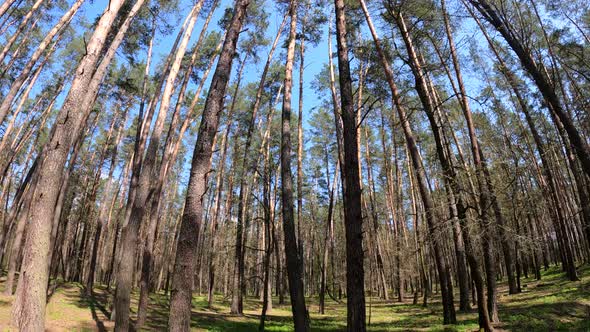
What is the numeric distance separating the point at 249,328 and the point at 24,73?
41.2 ft

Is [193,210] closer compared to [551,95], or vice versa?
[193,210]

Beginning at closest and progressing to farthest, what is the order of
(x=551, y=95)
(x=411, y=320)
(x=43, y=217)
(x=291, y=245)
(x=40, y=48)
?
(x=43, y=217) < (x=291, y=245) < (x=551, y=95) < (x=40, y=48) < (x=411, y=320)

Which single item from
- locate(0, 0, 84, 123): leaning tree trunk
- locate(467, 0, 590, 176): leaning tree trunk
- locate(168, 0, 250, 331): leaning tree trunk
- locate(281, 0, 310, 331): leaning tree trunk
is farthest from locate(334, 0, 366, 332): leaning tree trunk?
locate(0, 0, 84, 123): leaning tree trunk

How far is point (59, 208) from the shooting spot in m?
13.3

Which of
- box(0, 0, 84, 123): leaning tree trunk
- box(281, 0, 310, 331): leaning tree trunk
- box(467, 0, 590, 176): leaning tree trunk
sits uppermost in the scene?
box(0, 0, 84, 123): leaning tree trunk

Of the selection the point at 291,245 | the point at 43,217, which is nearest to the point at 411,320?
the point at 291,245

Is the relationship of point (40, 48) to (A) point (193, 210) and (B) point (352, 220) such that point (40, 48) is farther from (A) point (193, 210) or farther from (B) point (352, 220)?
(B) point (352, 220)

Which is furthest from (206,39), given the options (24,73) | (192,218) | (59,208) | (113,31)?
(192,218)

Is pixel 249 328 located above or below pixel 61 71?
below

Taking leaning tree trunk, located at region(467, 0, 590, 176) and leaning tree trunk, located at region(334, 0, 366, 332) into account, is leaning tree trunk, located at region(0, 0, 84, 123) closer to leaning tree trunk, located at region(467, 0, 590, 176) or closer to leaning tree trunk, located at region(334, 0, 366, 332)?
leaning tree trunk, located at region(334, 0, 366, 332)

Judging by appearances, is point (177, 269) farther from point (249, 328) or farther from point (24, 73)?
point (24, 73)

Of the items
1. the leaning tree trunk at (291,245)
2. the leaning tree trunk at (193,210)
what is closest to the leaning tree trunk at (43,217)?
the leaning tree trunk at (193,210)

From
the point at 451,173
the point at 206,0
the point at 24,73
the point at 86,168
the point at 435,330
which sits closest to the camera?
the point at 451,173

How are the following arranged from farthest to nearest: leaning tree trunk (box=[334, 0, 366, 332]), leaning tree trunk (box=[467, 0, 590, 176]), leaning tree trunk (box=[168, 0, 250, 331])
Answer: leaning tree trunk (box=[467, 0, 590, 176]), leaning tree trunk (box=[334, 0, 366, 332]), leaning tree trunk (box=[168, 0, 250, 331])
